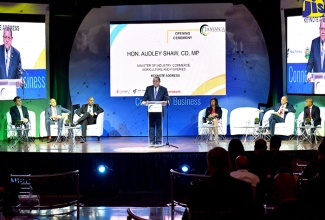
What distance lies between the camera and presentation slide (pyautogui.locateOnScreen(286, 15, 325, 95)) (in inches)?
474

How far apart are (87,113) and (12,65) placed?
7.07ft

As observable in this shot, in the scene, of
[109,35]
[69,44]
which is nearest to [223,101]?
[109,35]

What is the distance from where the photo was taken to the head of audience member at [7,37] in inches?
496

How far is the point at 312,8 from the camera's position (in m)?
12.1

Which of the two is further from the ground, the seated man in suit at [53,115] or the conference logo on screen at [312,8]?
the conference logo on screen at [312,8]

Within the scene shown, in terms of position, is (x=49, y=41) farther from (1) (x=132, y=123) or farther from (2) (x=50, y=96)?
(1) (x=132, y=123)

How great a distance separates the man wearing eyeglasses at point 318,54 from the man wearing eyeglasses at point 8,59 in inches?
261

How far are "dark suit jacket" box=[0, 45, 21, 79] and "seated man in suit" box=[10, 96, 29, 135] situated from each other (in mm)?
790

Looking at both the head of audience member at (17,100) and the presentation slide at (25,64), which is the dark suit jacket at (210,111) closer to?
the presentation slide at (25,64)

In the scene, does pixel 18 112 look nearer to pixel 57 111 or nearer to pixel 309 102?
pixel 57 111

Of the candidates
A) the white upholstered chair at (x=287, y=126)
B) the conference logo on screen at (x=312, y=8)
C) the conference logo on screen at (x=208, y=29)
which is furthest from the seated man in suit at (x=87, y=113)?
the conference logo on screen at (x=312, y=8)

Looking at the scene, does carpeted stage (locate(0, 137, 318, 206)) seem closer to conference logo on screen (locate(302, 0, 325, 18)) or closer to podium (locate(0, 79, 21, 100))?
podium (locate(0, 79, 21, 100))

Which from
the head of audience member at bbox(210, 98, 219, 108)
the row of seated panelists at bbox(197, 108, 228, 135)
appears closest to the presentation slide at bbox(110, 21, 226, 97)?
the row of seated panelists at bbox(197, 108, 228, 135)

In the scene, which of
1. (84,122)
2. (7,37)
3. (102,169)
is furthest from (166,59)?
(102,169)
